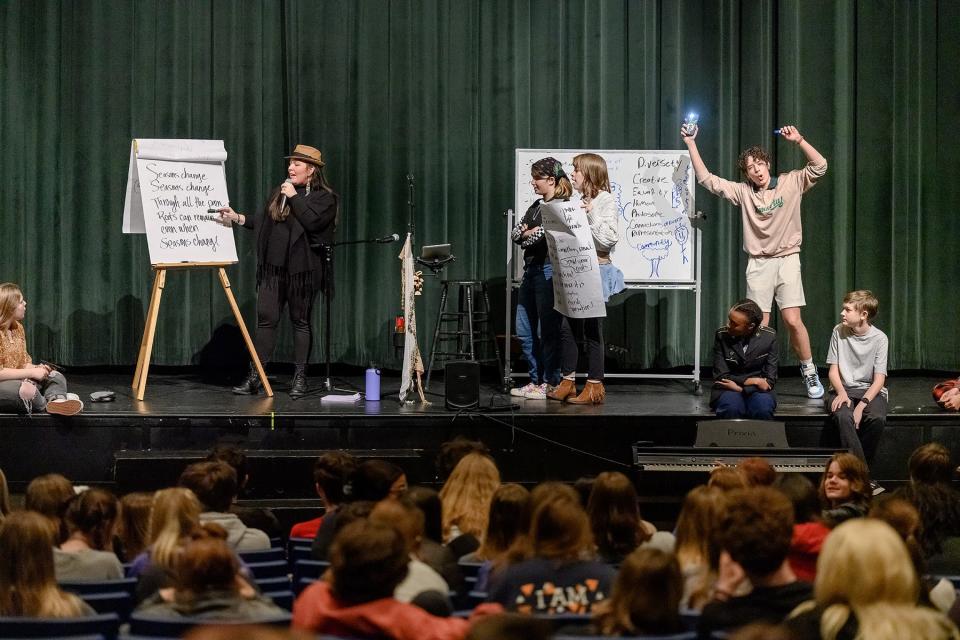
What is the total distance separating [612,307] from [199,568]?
6565mm

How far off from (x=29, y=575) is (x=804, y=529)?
2450 mm

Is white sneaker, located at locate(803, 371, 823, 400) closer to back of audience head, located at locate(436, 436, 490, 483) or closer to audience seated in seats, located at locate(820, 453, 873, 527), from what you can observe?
audience seated in seats, located at locate(820, 453, 873, 527)

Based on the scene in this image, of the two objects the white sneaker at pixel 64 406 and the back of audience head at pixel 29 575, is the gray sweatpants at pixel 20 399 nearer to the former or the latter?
the white sneaker at pixel 64 406

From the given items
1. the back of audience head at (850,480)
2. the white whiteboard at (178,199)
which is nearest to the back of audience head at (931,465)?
the back of audience head at (850,480)

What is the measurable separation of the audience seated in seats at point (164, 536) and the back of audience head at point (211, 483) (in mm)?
448

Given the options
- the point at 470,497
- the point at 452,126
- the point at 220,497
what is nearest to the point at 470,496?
the point at 470,497

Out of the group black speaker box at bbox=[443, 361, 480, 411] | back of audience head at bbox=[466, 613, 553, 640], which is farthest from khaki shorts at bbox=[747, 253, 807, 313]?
back of audience head at bbox=[466, 613, 553, 640]

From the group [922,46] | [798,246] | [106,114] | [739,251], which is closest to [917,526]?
[798,246]

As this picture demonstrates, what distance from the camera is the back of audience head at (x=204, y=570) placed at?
319 centimetres

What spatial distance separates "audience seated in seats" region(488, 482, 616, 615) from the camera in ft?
10.9

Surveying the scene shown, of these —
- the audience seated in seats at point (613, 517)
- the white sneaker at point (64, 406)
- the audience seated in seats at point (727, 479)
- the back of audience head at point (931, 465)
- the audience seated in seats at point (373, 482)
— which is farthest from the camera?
the white sneaker at point (64, 406)

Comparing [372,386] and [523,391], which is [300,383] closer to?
[372,386]

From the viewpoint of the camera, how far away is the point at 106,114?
9.25m

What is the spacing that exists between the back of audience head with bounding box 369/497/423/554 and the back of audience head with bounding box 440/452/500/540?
687 mm
